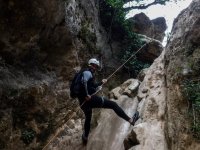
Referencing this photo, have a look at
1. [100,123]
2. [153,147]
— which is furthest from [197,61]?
[100,123]

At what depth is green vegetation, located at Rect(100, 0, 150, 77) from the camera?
56.4 ft

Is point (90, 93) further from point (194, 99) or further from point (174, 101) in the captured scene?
point (194, 99)

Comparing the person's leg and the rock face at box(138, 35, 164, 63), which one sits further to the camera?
the rock face at box(138, 35, 164, 63)

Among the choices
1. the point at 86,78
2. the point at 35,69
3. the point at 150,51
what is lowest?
the point at 86,78

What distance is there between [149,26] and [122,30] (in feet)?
9.99

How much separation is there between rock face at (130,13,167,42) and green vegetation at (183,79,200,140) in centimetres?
1099

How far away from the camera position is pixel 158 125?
8.93 metres

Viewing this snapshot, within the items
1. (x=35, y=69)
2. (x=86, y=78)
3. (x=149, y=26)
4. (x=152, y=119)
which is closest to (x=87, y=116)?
(x=86, y=78)

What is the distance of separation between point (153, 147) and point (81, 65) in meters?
7.09

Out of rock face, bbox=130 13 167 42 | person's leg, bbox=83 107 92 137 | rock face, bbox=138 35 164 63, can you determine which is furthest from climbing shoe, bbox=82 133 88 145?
rock face, bbox=130 13 167 42

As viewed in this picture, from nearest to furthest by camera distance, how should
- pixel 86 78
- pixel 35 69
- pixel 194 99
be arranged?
pixel 194 99, pixel 86 78, pixel 35 69

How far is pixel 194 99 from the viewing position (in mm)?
8234

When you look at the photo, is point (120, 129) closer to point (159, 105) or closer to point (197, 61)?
point (159, 105)

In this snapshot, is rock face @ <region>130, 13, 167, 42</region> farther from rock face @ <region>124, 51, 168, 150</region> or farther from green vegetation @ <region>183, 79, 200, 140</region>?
green vegetation @ <region>183, 79, 200, 140</region>
